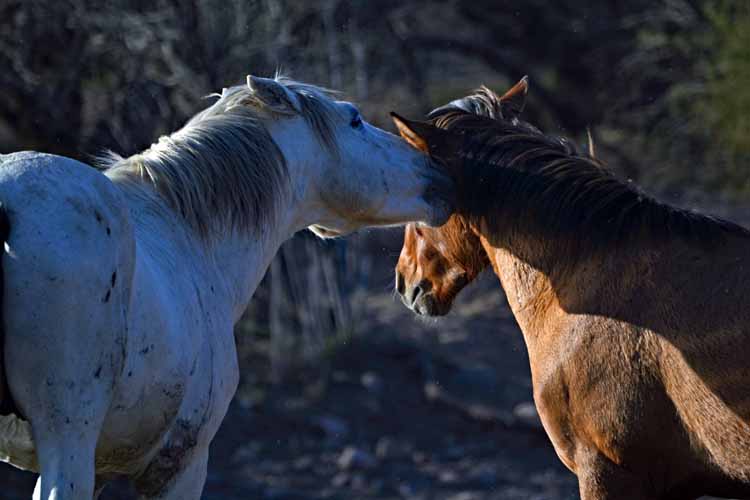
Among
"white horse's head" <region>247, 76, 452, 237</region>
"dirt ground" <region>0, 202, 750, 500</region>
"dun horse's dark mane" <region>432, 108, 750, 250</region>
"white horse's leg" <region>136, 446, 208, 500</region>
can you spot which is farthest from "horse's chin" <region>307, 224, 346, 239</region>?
"dirt ground" <region>0, 202, 750, 500</region>

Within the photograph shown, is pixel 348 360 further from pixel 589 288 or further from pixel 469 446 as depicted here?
pixel 589 288

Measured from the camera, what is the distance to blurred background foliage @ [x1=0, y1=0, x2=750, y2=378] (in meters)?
7.48

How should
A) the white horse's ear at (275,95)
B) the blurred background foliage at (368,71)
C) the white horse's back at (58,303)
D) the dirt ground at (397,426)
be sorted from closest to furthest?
1. the white horse's back at (58,303)
2. the white horse's ear at (275,95)
3. the dirt ground at (397,426)
4. the blurred background foliage at (368,71)

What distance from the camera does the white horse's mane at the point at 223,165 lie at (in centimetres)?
371

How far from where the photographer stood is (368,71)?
34.4 feet

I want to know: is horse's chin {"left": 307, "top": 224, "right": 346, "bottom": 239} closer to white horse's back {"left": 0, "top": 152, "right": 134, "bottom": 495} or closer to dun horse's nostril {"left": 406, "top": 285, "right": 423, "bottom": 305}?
dun horse's nostril {"left": 406, "top": 285, "right": 423, "bottom": 305}

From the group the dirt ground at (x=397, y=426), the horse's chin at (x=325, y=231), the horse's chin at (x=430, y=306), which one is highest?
the horse's chin at (x=325, y=231)

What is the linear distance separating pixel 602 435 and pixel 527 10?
9.39 m

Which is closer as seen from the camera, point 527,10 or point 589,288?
point 589,288

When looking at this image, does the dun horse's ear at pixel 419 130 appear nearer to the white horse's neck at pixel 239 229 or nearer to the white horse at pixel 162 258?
the white horse at pixel 162 258

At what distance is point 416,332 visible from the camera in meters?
8.96

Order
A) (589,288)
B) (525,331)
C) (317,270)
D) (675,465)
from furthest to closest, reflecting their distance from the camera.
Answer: (317,270), (525,331), (589,288), (675,465)

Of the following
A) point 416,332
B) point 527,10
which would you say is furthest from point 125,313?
point 527,10

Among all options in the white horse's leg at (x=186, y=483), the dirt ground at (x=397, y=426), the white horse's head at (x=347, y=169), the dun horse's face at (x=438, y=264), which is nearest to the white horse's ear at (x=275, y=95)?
the white horse's head at (x=347, y=169)
